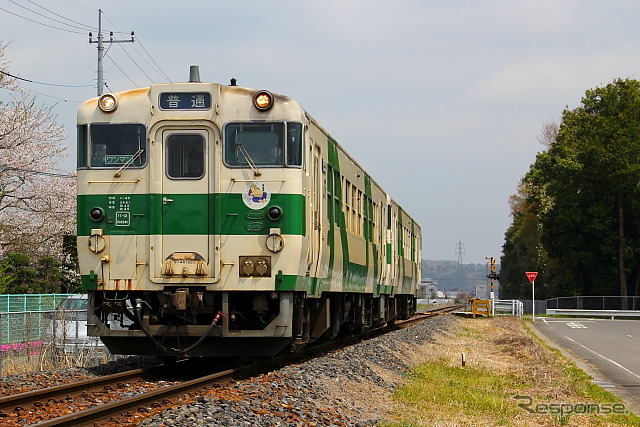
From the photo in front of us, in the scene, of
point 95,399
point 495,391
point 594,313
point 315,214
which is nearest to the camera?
point 95,399

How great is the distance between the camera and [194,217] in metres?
12.0

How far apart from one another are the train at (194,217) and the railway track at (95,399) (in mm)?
683

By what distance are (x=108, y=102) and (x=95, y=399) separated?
4.16m

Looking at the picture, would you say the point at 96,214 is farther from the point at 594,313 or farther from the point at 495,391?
the point at 594,313

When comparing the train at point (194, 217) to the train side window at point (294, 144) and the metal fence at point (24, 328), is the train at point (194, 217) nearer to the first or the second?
the train side window at point (294, 144)

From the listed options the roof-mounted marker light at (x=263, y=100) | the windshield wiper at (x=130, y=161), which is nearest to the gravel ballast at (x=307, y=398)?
the windshield wiper at (x=130, y=161)

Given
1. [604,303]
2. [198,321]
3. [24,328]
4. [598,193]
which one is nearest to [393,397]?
[198,321]

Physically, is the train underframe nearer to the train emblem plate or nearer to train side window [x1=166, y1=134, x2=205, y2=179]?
the train emblem plate

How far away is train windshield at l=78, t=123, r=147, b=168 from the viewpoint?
12.2 meters

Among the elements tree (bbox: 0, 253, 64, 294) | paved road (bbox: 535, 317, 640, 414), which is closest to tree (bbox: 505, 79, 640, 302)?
paved road (bbox: 535, 317, 640, 414)

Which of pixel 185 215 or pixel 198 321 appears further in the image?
pixel 198 321

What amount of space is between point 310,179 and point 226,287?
2023mm

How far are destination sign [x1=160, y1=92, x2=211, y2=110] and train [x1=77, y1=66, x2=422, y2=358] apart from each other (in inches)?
0.6

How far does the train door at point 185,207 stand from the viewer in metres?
11.9
